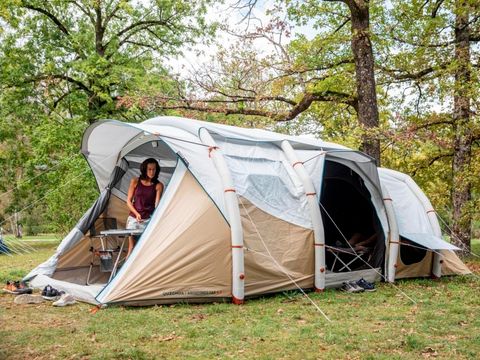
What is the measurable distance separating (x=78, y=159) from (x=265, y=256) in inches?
464

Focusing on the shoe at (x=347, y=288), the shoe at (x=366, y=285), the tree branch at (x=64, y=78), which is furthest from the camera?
the tree branch at (x=64, y=78)

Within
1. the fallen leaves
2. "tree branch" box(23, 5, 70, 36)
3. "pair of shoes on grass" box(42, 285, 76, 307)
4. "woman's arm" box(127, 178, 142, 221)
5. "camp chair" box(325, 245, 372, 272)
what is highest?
"tree branch" box(23, 5, 70, 36)

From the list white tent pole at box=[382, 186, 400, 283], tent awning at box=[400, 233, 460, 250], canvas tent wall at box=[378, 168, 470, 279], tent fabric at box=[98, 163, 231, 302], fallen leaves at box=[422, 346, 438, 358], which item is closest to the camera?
fallen leaves at box=[422, 346, 438, 358]

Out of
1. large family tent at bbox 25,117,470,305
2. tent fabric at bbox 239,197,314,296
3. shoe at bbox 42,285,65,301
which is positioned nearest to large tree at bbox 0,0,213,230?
large family tent at bbox 25,117,470,305

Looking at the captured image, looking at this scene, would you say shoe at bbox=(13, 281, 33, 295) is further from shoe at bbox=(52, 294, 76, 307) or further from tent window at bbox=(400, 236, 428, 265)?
tent window at bbox=(400, 236, 428, 265)

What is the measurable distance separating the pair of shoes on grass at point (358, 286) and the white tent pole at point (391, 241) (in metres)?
0.61

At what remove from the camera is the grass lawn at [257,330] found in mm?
4203

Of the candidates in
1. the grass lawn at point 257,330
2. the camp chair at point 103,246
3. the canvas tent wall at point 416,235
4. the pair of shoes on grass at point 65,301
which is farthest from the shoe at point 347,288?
the pair of shoes on grass at point 65,301

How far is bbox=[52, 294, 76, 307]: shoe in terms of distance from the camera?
595 centimetres

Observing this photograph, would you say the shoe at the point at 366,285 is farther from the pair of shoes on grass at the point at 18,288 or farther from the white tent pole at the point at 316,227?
the pair of shoes on grass at the point at 18,288

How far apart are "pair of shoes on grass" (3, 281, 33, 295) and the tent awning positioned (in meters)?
5.56

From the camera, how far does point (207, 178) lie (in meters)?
6.42

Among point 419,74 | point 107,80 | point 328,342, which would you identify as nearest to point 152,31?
point 107,80

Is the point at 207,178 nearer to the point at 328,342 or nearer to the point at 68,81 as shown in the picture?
the point at 328,342
